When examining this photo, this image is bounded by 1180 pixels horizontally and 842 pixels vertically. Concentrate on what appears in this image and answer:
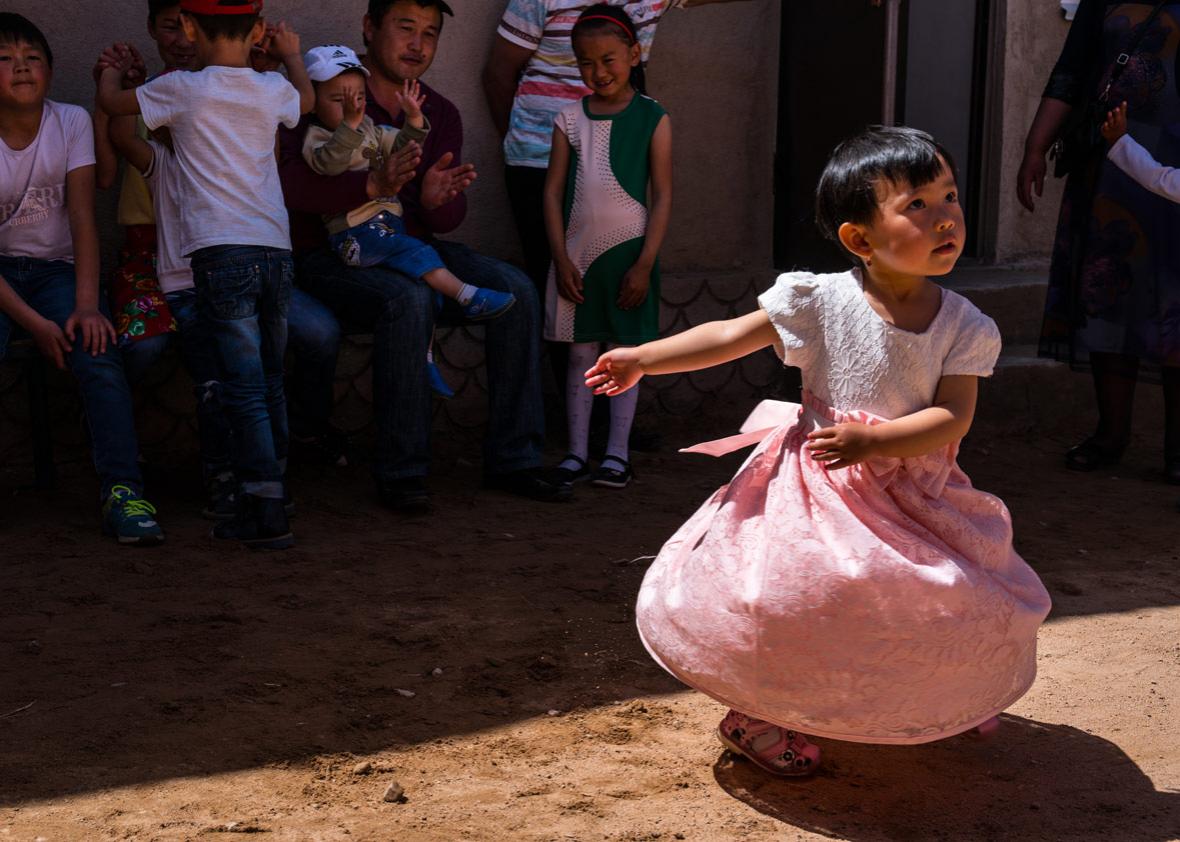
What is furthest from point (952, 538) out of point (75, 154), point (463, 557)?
point (75, 154)

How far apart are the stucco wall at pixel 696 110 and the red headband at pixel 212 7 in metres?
0.98

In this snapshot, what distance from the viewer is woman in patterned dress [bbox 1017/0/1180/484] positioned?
201 inches

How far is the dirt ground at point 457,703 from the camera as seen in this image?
2.64 meters

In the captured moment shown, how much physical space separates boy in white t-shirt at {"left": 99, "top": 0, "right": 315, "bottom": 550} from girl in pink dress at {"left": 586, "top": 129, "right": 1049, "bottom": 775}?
5.51 feet

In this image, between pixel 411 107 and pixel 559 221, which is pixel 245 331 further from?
pixel 559 221

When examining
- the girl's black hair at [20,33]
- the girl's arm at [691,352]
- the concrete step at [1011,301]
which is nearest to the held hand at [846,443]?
the girl's arm at [691,352]

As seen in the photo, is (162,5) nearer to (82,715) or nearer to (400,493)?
(400,493)

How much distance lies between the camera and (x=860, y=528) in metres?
2.63

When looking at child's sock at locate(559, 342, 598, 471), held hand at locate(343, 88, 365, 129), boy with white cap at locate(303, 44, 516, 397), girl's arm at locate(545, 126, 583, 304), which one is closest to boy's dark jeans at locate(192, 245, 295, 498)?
boy with white cap at locate(303, 44, 516, 397)

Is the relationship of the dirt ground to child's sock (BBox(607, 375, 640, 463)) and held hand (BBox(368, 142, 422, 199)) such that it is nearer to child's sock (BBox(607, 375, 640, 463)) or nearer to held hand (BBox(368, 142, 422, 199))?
child's sock (BBox(607, 375, 640, 463))

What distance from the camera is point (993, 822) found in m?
2.64

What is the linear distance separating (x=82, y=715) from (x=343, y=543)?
1367 millimetres

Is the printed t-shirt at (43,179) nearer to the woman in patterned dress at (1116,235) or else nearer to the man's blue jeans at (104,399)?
the man's blue jeans at (104,399)

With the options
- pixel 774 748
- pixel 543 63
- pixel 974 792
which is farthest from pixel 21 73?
pixel 974 792
